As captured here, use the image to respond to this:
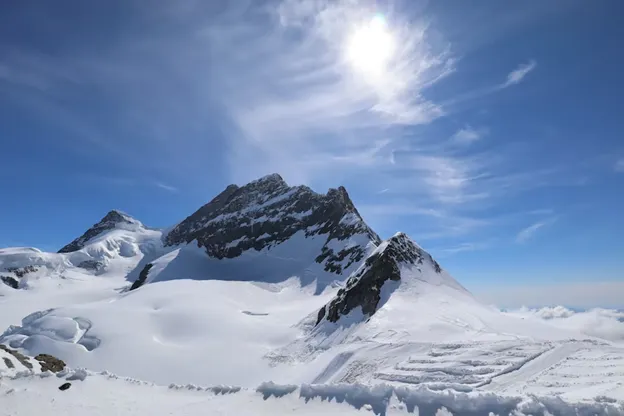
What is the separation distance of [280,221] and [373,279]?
73.2 m

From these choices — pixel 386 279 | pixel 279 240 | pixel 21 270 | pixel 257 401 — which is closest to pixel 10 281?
pixel 21 270

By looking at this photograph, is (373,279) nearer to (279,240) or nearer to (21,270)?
(279,240)

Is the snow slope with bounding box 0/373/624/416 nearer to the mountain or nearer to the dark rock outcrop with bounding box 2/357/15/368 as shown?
the dark rock outcrop with bounding box 2/357/15/368

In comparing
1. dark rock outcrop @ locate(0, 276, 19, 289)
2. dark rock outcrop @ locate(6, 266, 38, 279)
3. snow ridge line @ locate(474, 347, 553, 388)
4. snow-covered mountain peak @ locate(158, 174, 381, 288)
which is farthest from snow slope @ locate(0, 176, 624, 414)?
dark rock outcrop @ locate(6, 266, 38, 279)

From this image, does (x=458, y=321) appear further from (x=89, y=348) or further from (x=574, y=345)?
(x=89, y=348)

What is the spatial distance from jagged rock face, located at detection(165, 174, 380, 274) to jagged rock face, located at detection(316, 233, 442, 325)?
24229 millimetres

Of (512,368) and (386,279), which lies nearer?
(512,368)

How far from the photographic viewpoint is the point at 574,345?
22.0 meters

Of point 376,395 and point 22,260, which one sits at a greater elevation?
point 22,260

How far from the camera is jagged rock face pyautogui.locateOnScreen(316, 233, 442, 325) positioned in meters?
45.7

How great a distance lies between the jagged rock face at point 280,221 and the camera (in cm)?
9088

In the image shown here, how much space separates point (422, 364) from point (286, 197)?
354 ft

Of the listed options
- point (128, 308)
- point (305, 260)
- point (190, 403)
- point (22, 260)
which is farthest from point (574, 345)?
point (22, 260)

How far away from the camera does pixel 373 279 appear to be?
4906 cm
